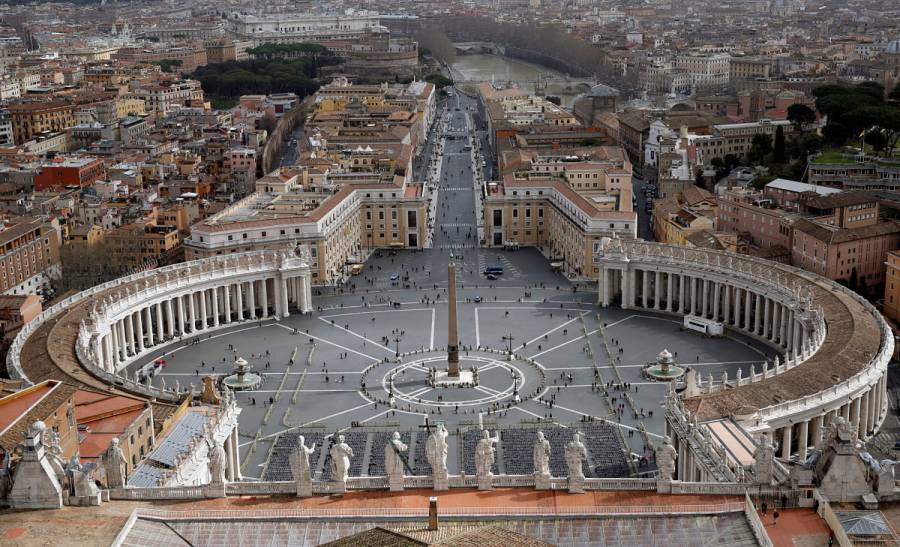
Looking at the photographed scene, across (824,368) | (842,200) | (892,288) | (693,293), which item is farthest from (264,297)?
(842,200)

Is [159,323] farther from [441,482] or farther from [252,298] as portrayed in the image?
[441,482]

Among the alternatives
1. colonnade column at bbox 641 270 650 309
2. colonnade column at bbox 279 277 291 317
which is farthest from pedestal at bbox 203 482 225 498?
colonnade column at bbox 641 270 650 309

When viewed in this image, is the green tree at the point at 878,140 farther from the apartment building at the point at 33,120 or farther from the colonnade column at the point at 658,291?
the apartment building at the point at 33,120

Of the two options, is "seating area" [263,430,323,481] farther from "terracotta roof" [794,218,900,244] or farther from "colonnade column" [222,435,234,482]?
"terracotta roof" [794,218,900,244]

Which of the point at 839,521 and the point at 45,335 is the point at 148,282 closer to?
the point at 45,335

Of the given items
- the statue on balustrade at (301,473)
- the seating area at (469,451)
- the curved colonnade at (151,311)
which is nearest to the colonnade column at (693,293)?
the seating area at (469,451)
